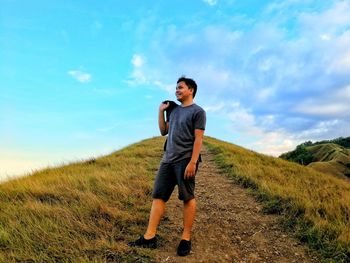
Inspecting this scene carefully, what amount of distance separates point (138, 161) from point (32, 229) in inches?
321

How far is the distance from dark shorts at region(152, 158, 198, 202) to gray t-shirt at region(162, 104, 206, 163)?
0.29 feet

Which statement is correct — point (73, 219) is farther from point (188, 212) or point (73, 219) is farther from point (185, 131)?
point (185, 131)

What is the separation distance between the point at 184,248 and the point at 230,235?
4.17ft

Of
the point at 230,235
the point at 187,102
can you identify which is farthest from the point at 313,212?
the point at 187,102

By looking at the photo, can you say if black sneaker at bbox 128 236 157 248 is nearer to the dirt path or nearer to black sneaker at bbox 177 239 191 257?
the dirt path

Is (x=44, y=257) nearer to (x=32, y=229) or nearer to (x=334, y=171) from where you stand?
(x=32, y=229)

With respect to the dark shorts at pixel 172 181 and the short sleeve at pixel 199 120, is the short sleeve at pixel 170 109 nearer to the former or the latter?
the short sleeve at pixel 199 120

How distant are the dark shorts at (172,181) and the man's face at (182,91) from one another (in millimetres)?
913

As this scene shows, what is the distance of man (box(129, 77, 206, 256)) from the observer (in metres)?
4.78

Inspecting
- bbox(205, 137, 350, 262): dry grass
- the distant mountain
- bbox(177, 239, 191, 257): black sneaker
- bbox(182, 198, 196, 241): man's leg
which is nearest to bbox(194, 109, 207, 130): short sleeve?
bbox(182, 198, 196, 241): man's leg

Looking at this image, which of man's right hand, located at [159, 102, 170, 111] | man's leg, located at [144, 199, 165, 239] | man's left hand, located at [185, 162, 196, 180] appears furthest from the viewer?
man's right hand, located at [159, 102, 170, 111]

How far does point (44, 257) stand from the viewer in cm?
440

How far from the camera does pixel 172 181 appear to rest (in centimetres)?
501

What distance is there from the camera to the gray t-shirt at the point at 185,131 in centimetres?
481
